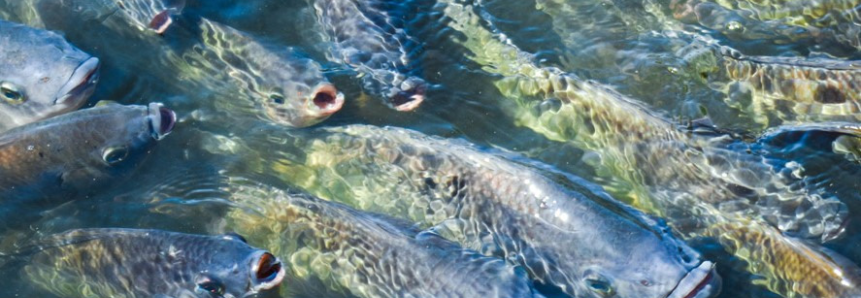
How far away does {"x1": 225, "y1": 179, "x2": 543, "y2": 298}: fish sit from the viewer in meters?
3.68

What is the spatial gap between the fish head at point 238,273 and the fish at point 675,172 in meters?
1.79

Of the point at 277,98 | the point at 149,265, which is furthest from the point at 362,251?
the point at 277,98

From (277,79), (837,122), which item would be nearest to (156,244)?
(277,79)

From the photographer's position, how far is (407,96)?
4.80 metres

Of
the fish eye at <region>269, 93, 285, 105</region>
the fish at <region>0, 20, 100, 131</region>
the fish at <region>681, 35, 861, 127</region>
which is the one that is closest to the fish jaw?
the fish eye at <region>269, 93, 285, 105</region>

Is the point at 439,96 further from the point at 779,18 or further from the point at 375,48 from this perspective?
the point at 779,18

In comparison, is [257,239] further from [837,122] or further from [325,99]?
[837,122]

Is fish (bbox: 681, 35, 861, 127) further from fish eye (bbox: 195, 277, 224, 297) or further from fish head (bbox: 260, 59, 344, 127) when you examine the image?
fish eye (bbox: 195, 277, 224, 297)

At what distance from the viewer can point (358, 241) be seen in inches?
157

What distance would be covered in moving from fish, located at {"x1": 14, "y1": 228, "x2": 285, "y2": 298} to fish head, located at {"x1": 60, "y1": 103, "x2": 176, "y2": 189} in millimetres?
366

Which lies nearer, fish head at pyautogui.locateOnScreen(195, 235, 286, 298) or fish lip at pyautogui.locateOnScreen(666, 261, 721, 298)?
fish lip at pyautogui.locateOnScreen(666, 261, 721, 298)

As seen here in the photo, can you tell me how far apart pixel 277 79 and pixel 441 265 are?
164 cm

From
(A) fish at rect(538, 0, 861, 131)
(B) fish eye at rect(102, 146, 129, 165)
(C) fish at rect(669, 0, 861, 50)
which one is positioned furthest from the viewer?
(C) fish at rect(669, 0, 861, 50)

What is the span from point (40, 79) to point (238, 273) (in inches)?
68.0
